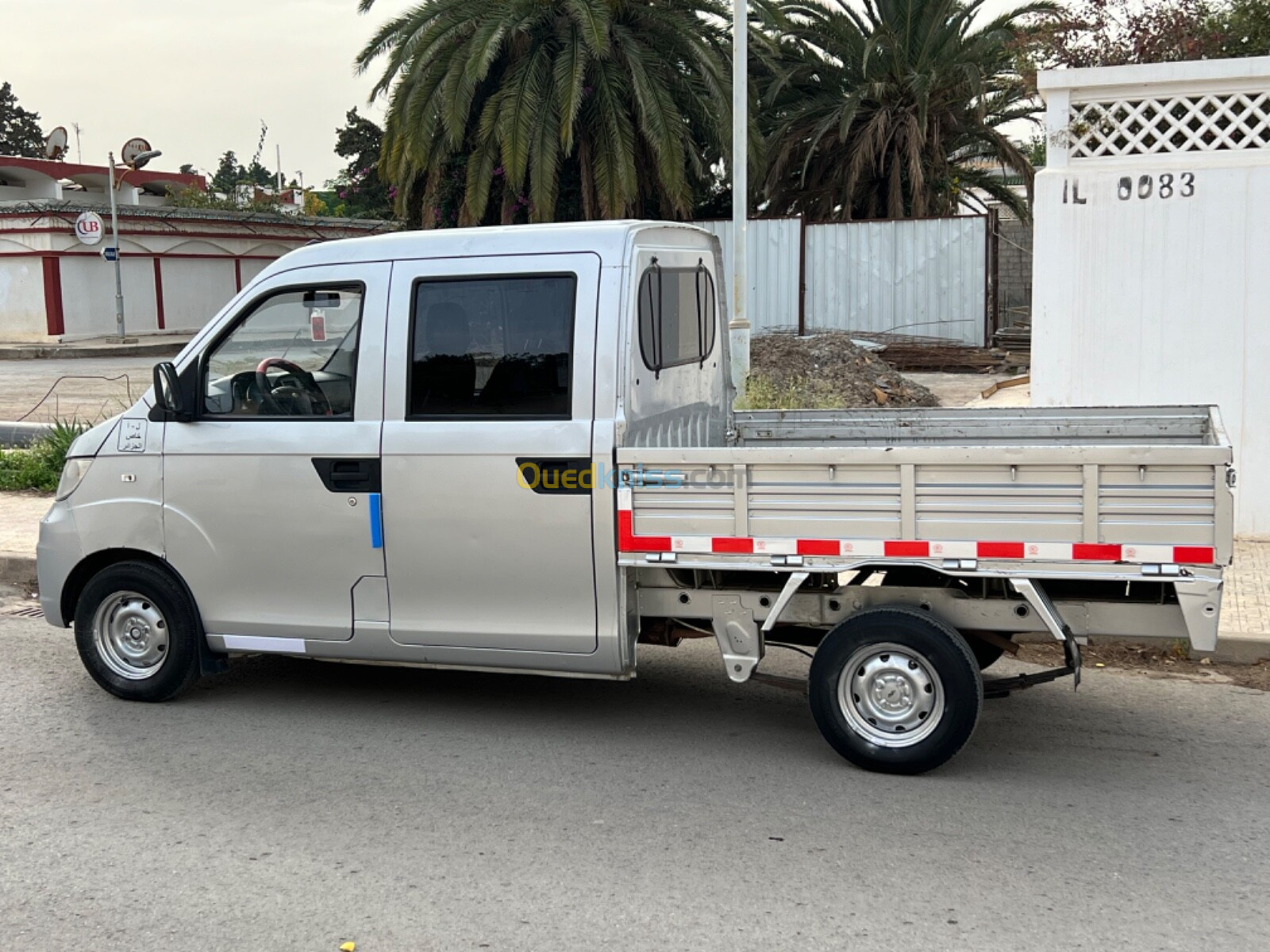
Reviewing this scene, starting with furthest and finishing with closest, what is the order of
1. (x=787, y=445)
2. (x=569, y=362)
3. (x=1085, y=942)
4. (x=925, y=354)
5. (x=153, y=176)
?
(x=153, y=176), (x=925, y=354), (x=787, y=445), (x=569, y=362), (x=1085, y=942)

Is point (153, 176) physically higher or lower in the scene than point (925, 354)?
higher

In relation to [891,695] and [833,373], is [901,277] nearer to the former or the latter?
[833,373]

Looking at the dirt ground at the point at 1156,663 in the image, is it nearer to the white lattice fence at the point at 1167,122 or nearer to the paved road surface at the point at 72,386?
the white lattice fence at the point at 1167,122

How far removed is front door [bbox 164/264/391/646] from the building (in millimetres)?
33037

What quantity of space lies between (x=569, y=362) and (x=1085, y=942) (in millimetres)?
2947

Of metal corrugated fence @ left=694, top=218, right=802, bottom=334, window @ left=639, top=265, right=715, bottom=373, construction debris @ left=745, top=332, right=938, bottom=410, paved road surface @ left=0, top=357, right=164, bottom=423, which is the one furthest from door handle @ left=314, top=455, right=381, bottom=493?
metal corrugated fence @ left=694, top=218, right=802, bottom=334

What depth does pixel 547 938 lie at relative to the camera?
4.03 metres

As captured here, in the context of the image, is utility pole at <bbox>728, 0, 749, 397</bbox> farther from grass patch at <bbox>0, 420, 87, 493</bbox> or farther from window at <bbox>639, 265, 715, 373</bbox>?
grass patch at <bbox>0, 420, 87, 493</bbox>

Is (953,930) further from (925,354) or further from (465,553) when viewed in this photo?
(925,354)

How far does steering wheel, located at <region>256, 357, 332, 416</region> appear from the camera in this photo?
5980 millimetres

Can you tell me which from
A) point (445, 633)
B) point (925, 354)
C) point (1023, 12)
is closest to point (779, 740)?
point (445, 633)

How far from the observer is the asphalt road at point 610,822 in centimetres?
412

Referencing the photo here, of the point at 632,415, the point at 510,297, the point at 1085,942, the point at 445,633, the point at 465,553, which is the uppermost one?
the point at 510,297

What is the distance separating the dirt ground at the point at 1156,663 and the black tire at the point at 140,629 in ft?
13.2
